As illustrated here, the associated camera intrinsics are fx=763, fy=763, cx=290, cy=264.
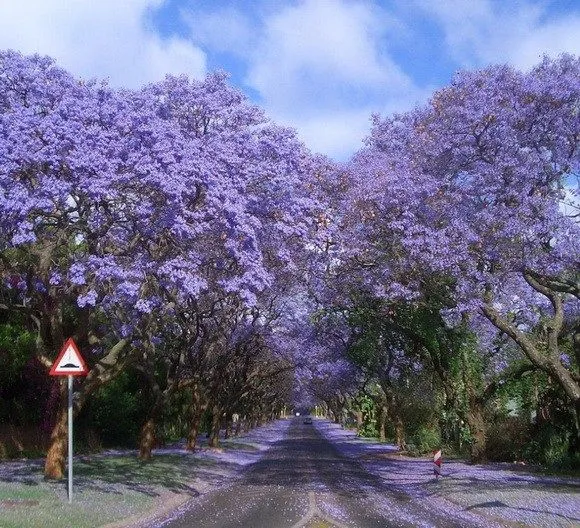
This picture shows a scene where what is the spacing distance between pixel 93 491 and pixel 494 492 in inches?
371

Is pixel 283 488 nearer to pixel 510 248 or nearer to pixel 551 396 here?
pixel 510 248

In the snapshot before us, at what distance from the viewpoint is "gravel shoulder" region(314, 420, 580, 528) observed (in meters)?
14.3

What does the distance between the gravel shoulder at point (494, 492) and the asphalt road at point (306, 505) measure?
2.44ft

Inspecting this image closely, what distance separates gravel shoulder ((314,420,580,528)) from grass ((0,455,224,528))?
6.12 meters

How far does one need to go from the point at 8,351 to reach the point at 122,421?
11924 millimetres

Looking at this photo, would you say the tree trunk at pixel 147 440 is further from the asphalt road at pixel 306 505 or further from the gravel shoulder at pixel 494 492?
the gravel shoulder at pixel 494 492

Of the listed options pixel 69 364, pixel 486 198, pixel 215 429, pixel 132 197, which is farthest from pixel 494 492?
pixel 215 429

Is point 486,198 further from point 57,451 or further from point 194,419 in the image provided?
point 194,419

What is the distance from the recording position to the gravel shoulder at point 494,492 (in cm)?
1431

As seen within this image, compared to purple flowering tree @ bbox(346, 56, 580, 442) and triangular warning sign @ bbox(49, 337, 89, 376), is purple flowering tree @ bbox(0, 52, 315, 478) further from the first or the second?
purple flowering tree @ bbox(346, 56, 580, 442)

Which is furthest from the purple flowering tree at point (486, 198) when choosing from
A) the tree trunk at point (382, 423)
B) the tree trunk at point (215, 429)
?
the tree trunk at point (382, 423)

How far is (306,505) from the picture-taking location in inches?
632

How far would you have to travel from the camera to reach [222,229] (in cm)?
1705

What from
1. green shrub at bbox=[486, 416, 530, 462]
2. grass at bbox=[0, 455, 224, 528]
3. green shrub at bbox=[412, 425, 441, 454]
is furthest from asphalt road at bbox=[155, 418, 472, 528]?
green shrub at bbox=[412, 425, 441, 454]
